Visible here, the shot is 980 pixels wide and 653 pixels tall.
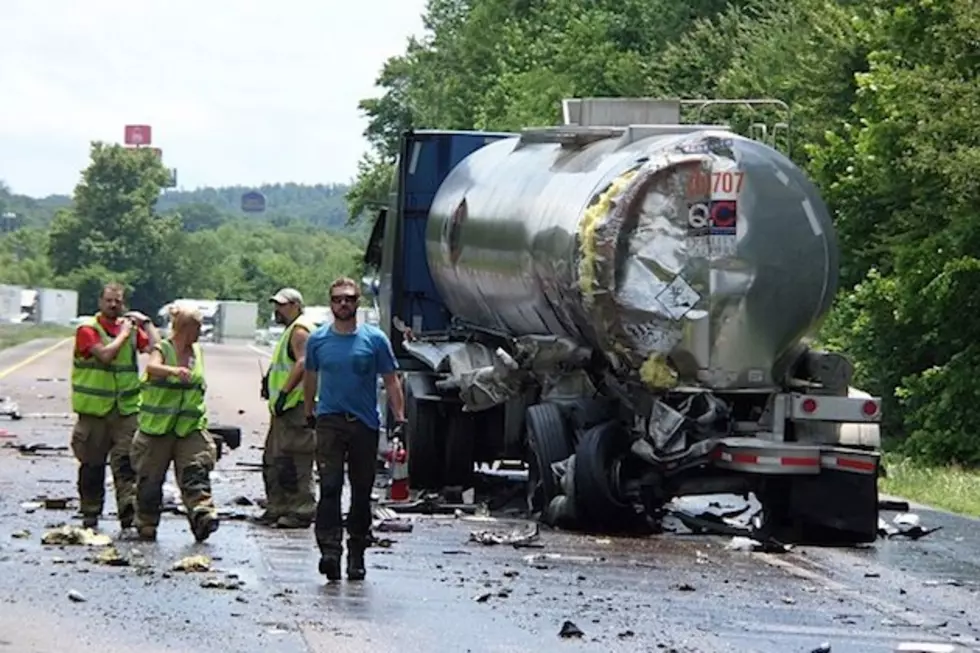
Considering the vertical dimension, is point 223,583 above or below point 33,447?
above

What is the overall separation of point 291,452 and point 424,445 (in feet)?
14.4

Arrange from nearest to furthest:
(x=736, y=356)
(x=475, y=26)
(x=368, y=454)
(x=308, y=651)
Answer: (x=308, y=651), (x=368, y=454), (x=736, y=356), (x=475, y=26)

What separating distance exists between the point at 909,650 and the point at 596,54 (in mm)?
45384

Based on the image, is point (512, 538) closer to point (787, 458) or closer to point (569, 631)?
point (787, 458)

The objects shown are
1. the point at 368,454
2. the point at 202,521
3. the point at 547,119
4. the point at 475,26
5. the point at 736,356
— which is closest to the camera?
the point at 368,454

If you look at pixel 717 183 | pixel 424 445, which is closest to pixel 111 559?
pixel 717 183

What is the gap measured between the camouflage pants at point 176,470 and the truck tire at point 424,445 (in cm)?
528

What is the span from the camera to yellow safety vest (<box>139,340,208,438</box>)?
1541 centimetres

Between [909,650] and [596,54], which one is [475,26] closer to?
[596,54]

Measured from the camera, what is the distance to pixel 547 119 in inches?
2095

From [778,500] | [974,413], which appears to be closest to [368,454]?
[778,500]

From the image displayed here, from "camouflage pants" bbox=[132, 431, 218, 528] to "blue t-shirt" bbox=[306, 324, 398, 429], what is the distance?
69.1 inches

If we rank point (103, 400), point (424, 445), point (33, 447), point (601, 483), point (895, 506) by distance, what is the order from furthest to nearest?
point (33, 447) → point (424, 445) → point (895, 506) → point (601, 483) → point (103, 400)

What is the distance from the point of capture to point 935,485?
77.7 ft
